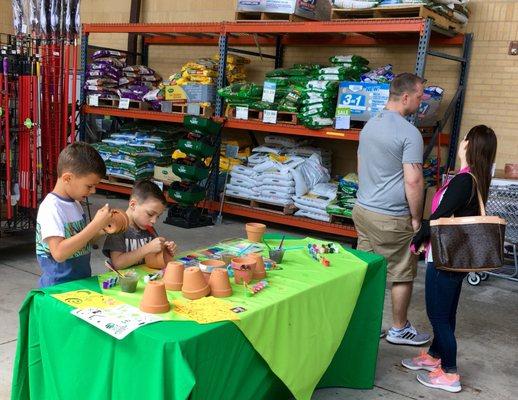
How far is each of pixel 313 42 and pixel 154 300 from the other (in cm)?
619

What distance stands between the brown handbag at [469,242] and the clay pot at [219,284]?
126 cm

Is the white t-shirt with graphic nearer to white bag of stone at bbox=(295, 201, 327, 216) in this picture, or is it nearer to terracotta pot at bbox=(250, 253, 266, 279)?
terracotta pot at bbox=(250, 253, 266, 279)

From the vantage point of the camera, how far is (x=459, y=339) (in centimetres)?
400

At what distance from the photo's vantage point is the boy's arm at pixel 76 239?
216 cm

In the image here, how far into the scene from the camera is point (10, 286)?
4387 mm

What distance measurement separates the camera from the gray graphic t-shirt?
8.04 ft

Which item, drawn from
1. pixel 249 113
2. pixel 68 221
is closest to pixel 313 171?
pixel 249 113

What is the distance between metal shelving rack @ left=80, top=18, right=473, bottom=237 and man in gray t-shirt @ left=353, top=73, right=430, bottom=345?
2.12 metres

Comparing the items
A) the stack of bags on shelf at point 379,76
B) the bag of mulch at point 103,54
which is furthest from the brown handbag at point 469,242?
the bag of mulch at point 103,54

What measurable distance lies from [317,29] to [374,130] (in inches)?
118

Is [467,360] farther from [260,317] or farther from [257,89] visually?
[257,89]

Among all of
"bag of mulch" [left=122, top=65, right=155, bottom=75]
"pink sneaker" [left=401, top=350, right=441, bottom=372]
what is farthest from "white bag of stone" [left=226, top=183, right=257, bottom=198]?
"pink sneaker" [left=401, top=350, right=441, bottom=372]

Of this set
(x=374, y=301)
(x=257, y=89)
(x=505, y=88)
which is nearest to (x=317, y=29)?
(x=257, y=89)

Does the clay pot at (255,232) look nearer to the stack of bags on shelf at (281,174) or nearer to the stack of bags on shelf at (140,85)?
the stack of bags on shelf at (281,174)
